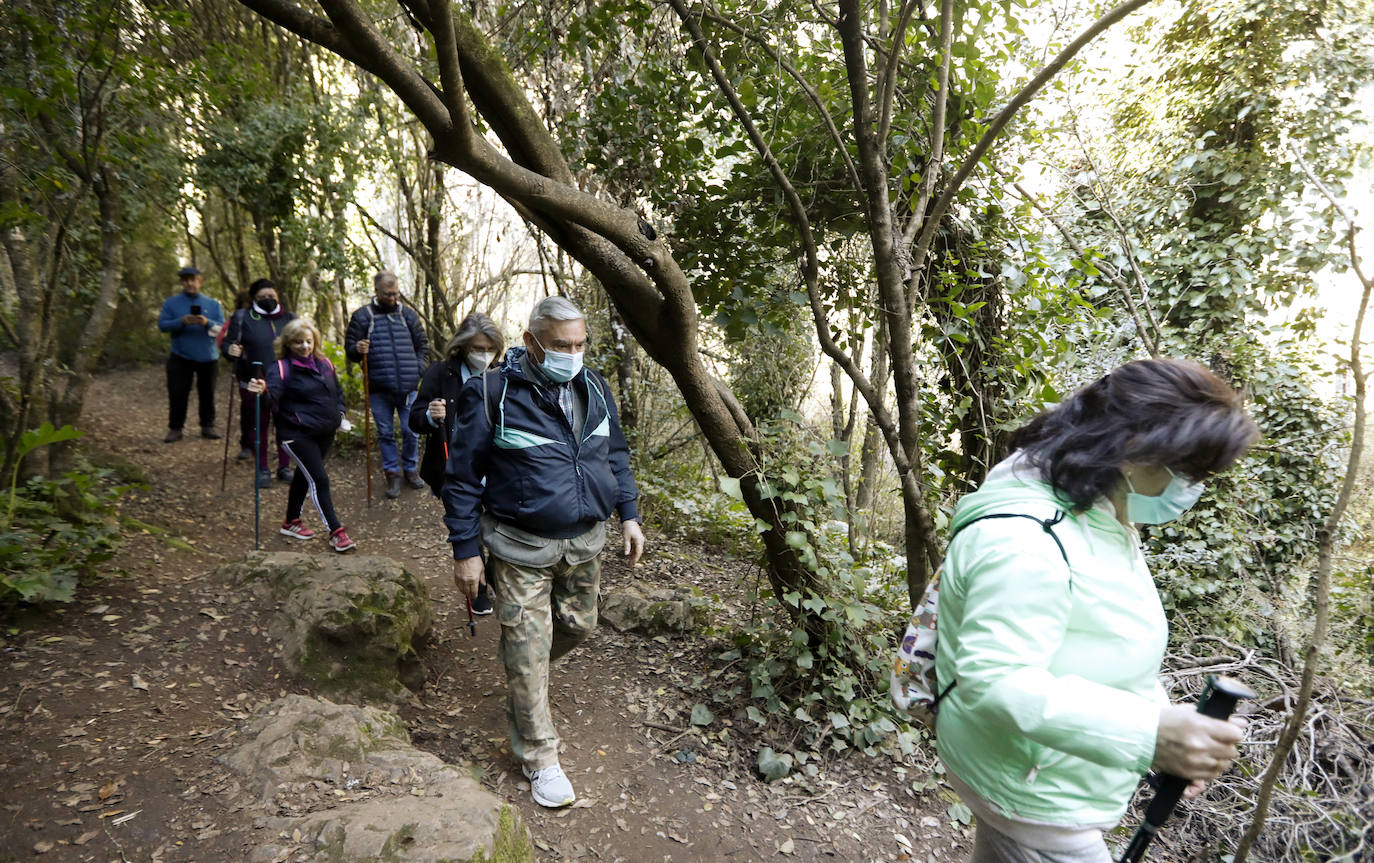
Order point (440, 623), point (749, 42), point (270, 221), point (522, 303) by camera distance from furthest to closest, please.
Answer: point (522, 303), point (270, 221), point (440, 623), point (749, 42)

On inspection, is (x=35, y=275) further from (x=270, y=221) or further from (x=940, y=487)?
(x=940, y=487)

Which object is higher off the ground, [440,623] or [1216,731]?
[1216,731]

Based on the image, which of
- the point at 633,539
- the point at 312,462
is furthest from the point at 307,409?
the point at 633,539

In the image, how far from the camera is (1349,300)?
5.98m

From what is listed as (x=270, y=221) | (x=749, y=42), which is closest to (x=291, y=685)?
(x=749, y=42)

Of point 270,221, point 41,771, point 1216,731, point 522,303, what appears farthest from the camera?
point 522,303

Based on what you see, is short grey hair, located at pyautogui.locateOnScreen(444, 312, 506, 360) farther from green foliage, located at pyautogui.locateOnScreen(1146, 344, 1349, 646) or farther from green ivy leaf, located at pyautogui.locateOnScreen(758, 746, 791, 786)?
green foliage, located at pyautogui.locateOnScreen(1146, 344, 1349, 646)

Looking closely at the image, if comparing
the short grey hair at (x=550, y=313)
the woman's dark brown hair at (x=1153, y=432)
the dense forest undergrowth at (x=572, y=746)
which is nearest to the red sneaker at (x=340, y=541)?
the dense forest undergrowth at (x=572, y=746)

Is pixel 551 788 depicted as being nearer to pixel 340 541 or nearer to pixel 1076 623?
pixel 1076 623

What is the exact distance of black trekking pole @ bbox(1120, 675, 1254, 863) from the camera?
1.31m

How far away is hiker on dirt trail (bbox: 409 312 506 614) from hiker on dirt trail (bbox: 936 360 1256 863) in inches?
142

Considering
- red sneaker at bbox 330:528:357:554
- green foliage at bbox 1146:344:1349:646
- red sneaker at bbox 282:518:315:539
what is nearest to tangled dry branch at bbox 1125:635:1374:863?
green foliage at bbox 1146:344:1349:646

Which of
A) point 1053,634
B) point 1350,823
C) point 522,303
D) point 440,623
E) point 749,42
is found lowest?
point 440,623

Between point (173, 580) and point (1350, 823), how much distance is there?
591cm
